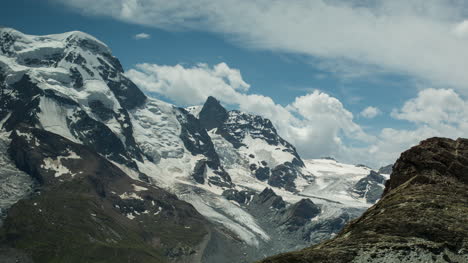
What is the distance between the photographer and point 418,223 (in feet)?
281

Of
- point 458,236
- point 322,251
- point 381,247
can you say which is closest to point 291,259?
point 322,251

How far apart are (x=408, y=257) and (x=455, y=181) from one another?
3572 centimetres

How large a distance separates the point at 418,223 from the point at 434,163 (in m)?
30.1

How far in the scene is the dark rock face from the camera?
253ft

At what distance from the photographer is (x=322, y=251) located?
78375 mm

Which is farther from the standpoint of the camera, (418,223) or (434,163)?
(434,163)

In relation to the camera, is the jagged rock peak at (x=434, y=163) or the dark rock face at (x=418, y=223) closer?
the dark rock face at (x=418, y=223)

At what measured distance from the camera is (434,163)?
112m

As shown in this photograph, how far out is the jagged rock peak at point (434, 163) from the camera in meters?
110

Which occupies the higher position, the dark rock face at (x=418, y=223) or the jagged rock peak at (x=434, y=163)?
the jagged rock peak at (x=434, y=163)

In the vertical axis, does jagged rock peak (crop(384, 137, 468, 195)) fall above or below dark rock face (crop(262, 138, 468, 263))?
above

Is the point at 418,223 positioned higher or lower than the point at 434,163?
lower

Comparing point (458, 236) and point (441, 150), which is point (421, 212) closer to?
point (458, 236)

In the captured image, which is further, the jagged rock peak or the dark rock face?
the jagged rock peak
